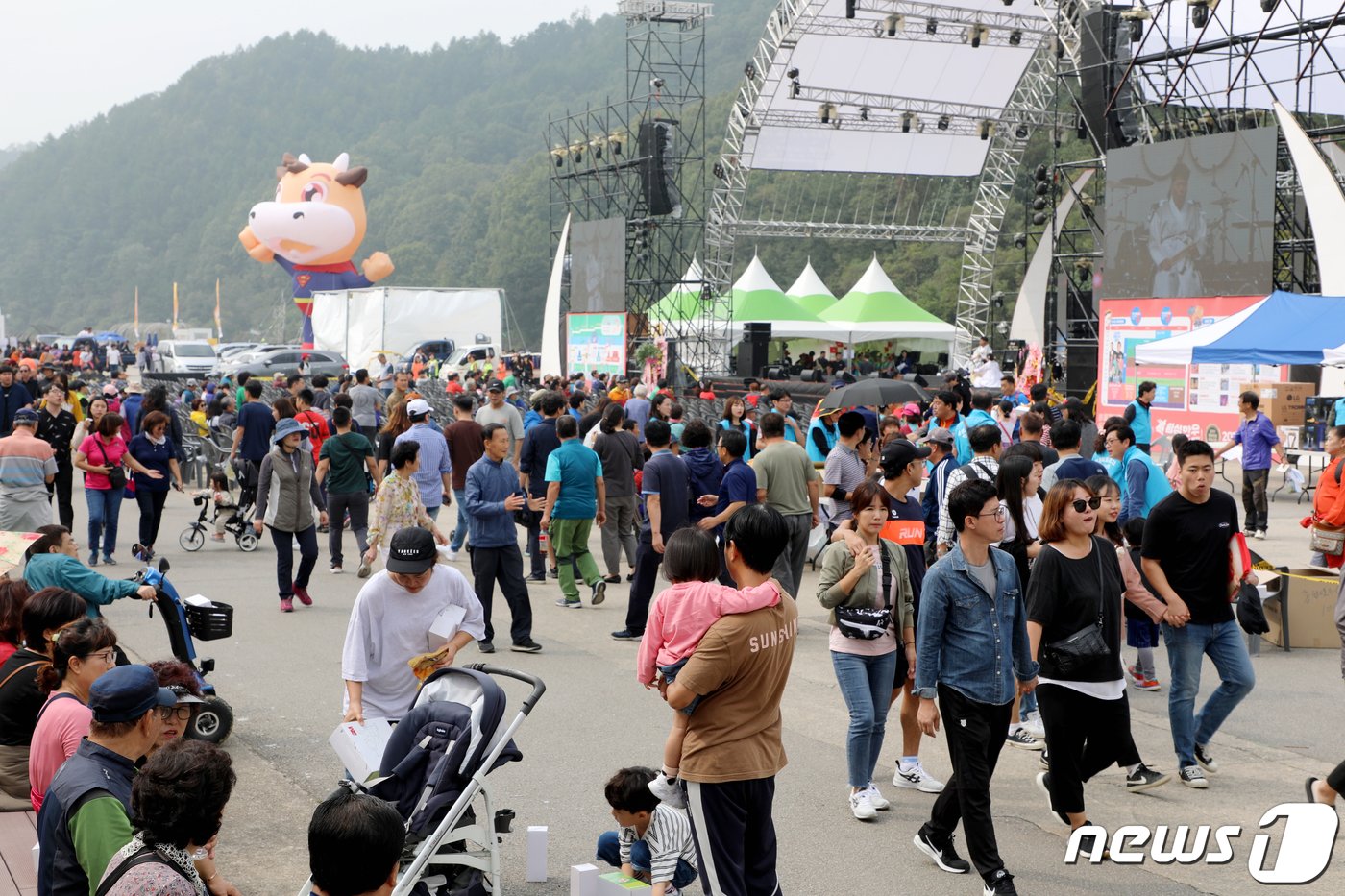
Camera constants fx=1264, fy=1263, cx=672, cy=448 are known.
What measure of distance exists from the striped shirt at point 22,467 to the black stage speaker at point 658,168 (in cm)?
2288

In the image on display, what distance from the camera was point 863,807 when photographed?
226 inches

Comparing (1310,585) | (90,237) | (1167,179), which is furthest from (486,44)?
(1310,585)

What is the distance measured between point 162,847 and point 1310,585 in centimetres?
835

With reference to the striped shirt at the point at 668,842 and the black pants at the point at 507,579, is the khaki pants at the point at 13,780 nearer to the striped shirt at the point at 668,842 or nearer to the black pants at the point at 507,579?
the striped shirt at the point at 668,842

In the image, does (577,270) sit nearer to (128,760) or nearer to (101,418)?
(101,418)

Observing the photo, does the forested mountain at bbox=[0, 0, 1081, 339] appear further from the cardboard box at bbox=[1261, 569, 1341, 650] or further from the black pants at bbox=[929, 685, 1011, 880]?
the black pants at bbox=[929, 685, 1011, 880]

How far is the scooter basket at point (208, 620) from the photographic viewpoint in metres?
6.79

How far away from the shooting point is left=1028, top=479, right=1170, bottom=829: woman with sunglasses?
5.21 meters

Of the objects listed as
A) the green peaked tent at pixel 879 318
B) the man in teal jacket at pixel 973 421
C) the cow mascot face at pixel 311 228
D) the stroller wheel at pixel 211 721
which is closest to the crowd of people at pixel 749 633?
the man in teal jacket at pixel 973 421

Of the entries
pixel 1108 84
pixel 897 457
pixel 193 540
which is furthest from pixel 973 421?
pixel 1108 84

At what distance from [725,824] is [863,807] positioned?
5.88ft

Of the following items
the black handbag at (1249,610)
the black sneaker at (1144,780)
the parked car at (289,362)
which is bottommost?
the black sneaker at (1144,780)

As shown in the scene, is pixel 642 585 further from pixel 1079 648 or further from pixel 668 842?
pixel 668 842

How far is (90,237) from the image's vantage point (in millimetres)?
132625
